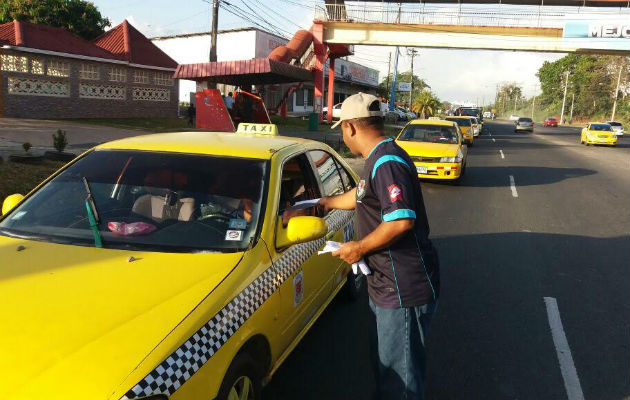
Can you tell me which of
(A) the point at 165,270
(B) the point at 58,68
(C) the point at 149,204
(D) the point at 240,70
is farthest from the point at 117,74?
(A) the point at 165,270

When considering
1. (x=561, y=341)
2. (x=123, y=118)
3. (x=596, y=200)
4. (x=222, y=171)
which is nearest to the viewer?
(x=222, y=171)

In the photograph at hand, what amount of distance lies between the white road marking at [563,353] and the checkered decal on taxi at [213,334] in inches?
81.1

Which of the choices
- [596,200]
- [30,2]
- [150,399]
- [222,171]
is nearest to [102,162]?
[222,171]

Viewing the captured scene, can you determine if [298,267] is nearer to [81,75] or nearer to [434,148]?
[434,148]

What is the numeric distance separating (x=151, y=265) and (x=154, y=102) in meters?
27.2

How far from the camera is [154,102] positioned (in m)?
27.7

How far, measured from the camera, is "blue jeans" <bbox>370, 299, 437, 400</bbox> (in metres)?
2.37

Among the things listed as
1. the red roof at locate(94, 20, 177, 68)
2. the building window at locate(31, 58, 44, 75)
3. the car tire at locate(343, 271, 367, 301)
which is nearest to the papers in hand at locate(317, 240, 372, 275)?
the car tire at locate(343, 271, 367, 301)

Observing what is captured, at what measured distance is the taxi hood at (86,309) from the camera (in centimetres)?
168

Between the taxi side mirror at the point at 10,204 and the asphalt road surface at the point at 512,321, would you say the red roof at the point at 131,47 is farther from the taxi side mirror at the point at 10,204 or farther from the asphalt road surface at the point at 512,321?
the taxi side mirror at the point at 10,204

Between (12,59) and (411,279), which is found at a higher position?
(12,59)

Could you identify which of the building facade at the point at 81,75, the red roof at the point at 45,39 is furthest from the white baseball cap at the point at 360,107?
the red roof at the point at 45,39

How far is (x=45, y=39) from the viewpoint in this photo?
22219 mm

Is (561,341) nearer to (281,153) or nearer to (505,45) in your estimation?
(281,153)
